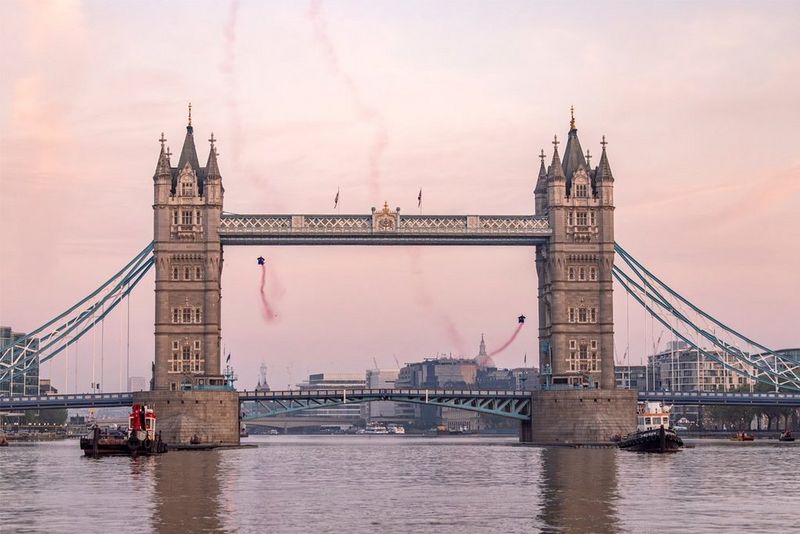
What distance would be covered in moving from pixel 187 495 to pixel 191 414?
76266mm

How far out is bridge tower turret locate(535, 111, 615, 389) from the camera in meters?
161

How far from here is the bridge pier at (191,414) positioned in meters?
151

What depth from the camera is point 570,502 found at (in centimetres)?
7131

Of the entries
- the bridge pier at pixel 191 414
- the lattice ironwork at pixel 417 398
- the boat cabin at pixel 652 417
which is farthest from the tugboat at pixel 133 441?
the boat cabin at pixel 652 417

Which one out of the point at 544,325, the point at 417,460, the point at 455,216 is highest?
the point at 455,216

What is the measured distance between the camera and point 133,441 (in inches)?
5212

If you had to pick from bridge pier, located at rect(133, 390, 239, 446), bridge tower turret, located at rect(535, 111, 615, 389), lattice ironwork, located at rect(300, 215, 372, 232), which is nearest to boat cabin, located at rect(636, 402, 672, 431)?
bridge tower turret, located at rect(535, 111, 615, 389)

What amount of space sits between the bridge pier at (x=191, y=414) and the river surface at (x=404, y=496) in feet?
97.3

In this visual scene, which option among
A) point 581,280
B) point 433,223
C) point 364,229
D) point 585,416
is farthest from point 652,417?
point 364,229

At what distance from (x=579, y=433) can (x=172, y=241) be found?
50732 millimetres

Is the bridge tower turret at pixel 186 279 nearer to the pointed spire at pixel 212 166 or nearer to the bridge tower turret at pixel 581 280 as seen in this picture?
the pointed spire at pixel 212 166

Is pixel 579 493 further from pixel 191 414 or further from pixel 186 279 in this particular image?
pixel 186 279

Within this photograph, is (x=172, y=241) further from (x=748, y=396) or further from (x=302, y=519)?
(x=302, y=519)

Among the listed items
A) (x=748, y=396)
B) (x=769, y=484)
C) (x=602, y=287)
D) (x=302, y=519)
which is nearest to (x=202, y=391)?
(x=602, y=287)
